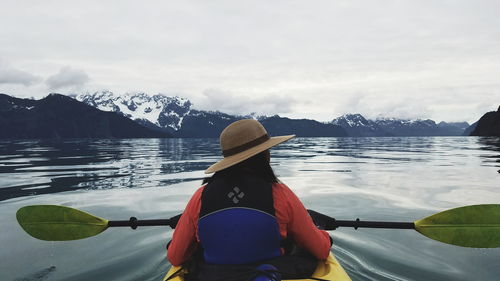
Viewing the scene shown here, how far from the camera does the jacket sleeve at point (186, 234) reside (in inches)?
128

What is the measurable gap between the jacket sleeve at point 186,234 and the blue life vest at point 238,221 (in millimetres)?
127

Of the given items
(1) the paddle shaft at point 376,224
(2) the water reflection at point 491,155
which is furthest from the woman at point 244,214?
(2) the water reflection at point 491,155

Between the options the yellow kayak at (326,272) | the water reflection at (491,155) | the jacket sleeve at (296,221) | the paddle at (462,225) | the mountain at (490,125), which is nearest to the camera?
the jacket sleeve at (296,221)

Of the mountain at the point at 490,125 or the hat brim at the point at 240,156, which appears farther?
the mountain at the point at 490,125

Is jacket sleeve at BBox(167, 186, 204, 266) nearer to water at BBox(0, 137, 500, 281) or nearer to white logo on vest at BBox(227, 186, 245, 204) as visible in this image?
white logo on vest at BBox(227, 186, 245, 204)

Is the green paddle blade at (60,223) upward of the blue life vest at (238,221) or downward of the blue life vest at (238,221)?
downward

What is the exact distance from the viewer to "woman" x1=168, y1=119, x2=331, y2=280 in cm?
302

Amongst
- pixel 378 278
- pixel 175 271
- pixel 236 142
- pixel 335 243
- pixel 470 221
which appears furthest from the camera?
pixel 335 243

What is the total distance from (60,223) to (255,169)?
3851 millimetres

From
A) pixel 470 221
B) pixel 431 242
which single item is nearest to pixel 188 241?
pixel 470 221

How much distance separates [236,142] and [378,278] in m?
3.86

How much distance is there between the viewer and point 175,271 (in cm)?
392

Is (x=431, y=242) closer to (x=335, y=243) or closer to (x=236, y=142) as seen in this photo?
(x=335, y=243)

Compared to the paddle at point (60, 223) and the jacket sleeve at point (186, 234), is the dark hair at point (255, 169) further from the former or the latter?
the paddle at point (60, 223)
